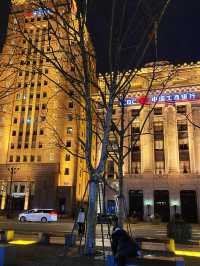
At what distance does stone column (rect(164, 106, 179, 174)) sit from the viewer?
1886 inches

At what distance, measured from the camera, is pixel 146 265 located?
20.4 ft

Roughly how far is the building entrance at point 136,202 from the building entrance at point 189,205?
21.4 feet

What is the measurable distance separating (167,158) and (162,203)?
7.58 metres

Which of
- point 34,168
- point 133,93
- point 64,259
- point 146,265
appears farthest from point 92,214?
point 34,168

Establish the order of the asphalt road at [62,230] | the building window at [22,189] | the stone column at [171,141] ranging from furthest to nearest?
the building window at [22,189], the stone column at [171,141], the asphalt road at [62,230]

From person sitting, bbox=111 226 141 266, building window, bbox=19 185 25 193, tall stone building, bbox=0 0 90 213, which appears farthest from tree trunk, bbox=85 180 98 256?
building window, bbox=19 185 25 193

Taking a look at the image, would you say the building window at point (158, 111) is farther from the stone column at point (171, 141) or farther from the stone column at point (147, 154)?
the stone column at point (147, 154)

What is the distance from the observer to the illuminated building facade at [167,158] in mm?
45938

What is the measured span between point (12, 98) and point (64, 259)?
2314 inches

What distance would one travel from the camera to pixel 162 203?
46.6 metres

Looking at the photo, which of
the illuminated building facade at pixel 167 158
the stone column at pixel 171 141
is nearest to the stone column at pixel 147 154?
the illuminated building facade at pixel 167 158

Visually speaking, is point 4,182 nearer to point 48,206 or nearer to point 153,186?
point 48,206

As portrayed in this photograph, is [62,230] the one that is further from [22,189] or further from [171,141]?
[22,189]

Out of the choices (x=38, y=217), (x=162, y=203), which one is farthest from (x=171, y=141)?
(x=38, y=217)
